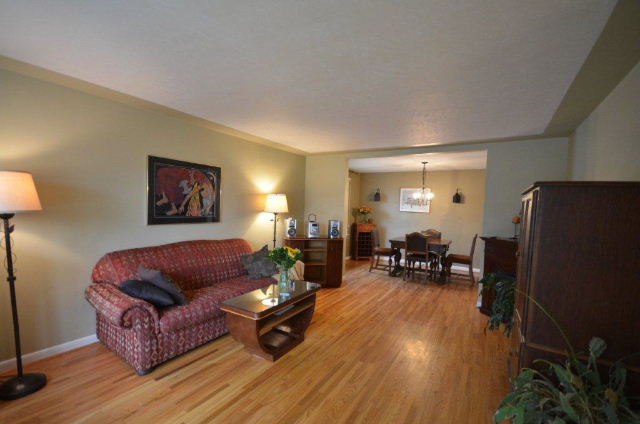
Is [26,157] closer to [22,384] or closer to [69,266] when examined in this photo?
[69,266]

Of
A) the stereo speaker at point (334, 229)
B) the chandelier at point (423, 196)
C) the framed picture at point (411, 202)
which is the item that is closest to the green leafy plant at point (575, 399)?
the stereo speaker at point (334, 229)

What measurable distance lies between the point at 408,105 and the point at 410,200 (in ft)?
15.8

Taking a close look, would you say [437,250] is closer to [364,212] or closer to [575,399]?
[364,212]

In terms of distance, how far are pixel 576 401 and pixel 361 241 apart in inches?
244

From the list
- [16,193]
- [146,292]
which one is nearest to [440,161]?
[146,292]

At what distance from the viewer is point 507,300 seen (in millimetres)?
2225

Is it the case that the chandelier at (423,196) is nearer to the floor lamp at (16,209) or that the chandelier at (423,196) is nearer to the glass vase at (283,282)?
the glass vase at (283,282)

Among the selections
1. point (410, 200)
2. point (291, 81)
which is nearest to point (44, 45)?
point (291, 81)

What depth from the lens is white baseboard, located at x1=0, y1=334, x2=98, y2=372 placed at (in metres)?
2.17

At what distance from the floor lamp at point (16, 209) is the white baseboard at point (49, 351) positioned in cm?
28

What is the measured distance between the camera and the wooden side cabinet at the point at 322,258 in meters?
4.64

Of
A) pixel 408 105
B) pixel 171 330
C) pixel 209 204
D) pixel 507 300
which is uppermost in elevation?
pixel 408 105

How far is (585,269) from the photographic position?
1269 millimetres

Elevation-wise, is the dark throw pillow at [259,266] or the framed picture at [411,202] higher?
the framed picture at [411,202]
